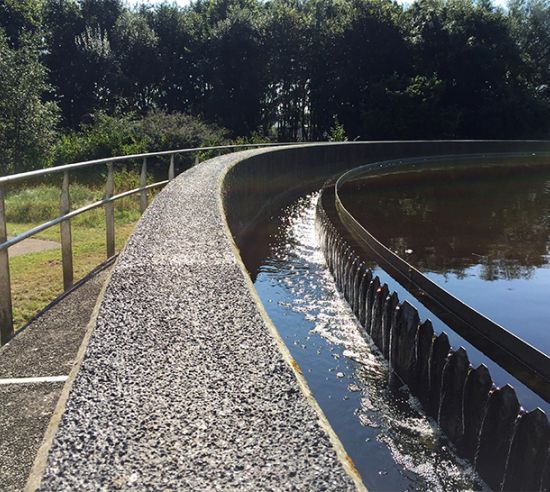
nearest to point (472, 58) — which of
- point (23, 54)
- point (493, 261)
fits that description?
point (23, 54)

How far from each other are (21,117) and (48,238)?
10.7m

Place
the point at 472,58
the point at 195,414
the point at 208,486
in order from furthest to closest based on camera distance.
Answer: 1. the point at 472,58
2. the point at 195,414
3. the point at 208,486

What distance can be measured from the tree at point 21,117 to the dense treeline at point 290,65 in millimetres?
19161

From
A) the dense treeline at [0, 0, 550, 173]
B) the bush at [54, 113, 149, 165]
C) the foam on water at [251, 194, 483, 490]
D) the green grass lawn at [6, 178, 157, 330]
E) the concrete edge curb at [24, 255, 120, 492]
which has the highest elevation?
the dense treeline at [0, 0, 550, 173]

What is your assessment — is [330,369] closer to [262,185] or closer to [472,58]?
[262,185]

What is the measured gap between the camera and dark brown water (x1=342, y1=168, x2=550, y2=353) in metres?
7.87

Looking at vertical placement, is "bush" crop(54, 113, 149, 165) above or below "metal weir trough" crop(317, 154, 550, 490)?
above

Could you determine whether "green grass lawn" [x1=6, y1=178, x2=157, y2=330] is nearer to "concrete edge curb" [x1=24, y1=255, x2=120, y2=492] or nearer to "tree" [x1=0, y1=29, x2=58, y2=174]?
"concrete edge curb" [x1=24, y1=255, x2=120, y2=492]

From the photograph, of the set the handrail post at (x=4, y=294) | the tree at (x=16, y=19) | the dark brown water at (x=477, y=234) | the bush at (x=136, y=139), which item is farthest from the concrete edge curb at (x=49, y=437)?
the tree at (x=16, y=19)

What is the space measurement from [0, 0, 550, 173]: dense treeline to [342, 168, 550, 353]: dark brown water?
18757mm

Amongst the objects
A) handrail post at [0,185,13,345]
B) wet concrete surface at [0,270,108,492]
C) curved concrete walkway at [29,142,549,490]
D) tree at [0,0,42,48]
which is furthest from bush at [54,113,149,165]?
tree at [0,0,42,48]

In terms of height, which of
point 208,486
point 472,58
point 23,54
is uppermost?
point 472,58

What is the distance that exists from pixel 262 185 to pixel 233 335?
38.4 ft

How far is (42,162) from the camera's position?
19.1m
